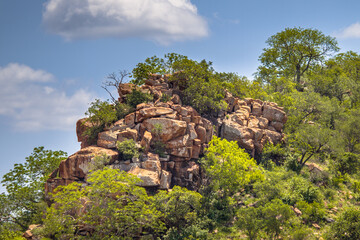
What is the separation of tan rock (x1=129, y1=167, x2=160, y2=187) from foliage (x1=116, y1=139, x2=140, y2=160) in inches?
81.7

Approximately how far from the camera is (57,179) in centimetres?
3994

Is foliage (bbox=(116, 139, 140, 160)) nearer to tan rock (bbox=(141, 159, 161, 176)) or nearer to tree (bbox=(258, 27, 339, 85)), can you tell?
tan rock (bbox=(141, 159, 161, 176))

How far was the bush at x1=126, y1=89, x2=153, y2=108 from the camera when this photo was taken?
47250mm

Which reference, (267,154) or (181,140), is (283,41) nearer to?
(267,154)

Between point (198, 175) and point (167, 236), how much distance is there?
1073 centimetres

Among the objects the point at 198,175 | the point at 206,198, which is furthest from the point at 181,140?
the point at 206,198

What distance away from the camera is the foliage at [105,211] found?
108 feet

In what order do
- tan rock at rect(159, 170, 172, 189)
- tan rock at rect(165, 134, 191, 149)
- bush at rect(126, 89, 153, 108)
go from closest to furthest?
tan rock at rect(159, 170, 172, 189), tan rock at rect(165, 134, 191, 149), bush at rect(126, 89, 153, 108)

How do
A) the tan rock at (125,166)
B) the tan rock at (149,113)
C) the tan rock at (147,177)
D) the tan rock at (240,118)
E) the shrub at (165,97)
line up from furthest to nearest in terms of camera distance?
the tan rock at (240,118), the shrub at (165,97), the tan rock at (149,113), the tan rock at (125,166), the tan rock at (147,177)

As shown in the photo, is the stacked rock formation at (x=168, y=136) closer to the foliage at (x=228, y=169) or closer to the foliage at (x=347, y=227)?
the foliage at (x=228, y=169)

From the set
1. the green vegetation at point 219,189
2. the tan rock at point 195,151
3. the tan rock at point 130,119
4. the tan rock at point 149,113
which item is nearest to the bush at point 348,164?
the green vegetation at point 219,189

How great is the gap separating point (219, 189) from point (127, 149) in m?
12.9

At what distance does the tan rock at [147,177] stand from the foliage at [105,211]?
2306mm

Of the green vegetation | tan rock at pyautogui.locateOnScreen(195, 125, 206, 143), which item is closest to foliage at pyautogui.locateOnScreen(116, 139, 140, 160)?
the green vegetation
